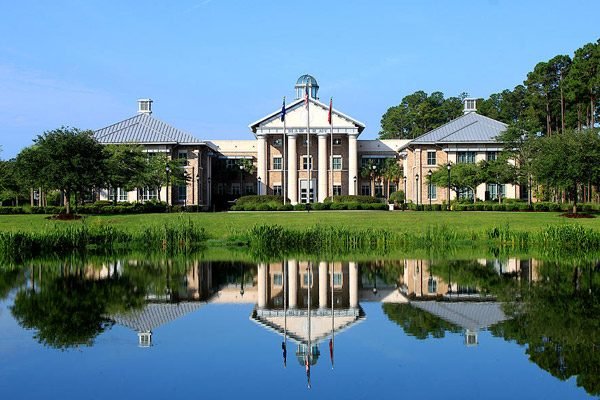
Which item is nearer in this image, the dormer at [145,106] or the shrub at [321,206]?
the shrub at [321,206]

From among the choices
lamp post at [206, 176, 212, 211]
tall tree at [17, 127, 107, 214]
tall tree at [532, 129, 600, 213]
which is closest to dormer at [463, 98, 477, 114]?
lamp post at [206, 176, 212, 211]

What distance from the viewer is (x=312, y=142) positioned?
73125 millimetres

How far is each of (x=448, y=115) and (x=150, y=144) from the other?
50.9 metres

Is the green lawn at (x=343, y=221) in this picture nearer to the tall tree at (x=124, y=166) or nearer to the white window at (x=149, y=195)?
the tall tree at (x=124, y=166)

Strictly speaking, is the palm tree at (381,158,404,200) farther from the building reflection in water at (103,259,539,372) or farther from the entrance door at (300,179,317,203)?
the building reflection in water at (103,259,539,372)

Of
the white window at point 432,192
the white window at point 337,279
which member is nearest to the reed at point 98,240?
the white window at point 337,279

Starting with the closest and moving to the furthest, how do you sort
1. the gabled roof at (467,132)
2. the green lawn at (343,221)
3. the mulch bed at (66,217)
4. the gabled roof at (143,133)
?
the green lawn at (343,221)
the mulch bed at (66,217)
the gabled roof at (143,133)
the gabled roof at (467,132)

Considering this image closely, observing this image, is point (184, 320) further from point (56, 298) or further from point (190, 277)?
point (190, 277)

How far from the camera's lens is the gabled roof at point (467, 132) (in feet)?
217

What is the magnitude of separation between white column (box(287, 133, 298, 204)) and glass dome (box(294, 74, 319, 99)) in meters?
8.79

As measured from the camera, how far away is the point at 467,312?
47.7ft

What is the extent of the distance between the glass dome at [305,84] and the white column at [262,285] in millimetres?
54877

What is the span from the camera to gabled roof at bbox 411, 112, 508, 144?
66.1m

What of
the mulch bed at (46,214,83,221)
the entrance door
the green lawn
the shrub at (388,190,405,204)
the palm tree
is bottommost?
the green lawn
